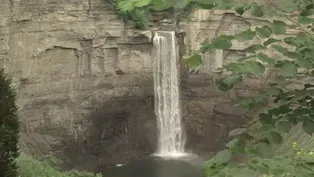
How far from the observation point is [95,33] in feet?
83.8

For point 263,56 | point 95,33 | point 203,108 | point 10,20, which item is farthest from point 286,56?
point 203,108

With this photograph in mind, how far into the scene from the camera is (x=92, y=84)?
25875mm

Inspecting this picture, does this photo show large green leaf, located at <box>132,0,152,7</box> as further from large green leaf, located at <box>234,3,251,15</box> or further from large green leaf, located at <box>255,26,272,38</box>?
large green leaf, located at <box>255,26,272,38</box>

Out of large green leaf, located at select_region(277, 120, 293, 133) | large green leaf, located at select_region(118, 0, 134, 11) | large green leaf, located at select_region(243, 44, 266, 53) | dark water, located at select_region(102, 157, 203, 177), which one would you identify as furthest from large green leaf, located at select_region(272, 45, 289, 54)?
dark water, located at select_region(102, 157, 203, 177)

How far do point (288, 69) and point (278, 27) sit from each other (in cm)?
20

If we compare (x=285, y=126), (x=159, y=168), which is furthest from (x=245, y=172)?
(x=159, y=168)

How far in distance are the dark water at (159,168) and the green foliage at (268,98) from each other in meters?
19.9

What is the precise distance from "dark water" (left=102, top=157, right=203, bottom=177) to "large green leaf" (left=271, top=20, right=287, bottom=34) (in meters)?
20.2

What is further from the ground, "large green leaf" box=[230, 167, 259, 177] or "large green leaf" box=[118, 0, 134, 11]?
"large green leaf" box=[118, 0, 134, 11]

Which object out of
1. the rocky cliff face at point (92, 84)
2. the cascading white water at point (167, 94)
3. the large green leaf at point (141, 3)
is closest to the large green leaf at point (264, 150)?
the large green leaf at point (141, 3)

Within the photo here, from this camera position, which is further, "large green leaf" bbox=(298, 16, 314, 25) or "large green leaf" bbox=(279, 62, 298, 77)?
"large green leaf" bbox=(298, 16, 314, 25)

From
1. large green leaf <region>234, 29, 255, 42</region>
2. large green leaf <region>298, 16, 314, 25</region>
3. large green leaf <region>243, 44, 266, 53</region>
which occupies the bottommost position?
large green leaf <region>243, 44, 266, 53</region>

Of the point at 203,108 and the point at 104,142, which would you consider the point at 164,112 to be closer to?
the point at 203,108

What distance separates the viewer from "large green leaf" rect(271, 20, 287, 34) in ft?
7.60
